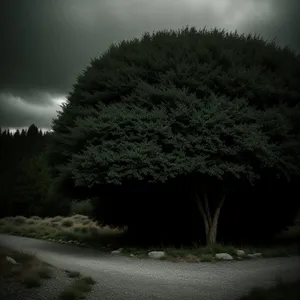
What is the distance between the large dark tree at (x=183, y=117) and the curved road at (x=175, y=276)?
2655 mm

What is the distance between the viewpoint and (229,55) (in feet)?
45.7

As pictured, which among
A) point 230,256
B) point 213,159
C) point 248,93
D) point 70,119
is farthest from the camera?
point 70,119

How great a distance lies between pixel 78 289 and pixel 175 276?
2837mm

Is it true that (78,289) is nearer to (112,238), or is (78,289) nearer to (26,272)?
(26,272)

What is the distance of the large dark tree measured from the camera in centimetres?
1238

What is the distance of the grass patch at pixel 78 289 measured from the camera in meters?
6.15

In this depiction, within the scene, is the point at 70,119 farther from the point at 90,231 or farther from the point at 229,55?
the point at 90,231

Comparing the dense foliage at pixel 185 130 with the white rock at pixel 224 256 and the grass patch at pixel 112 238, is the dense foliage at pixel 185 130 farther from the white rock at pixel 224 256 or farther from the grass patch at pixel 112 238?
the white rock at pixel 224 256

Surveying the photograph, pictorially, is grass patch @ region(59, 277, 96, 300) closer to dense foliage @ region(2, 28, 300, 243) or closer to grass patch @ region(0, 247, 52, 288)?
grass patch @ region(0, 247, 52, 288)

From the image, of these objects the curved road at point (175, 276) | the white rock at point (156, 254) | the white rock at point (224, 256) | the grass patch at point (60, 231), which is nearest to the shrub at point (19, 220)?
the grass patch at point (60, 231)

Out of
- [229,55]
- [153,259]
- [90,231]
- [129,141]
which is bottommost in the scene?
[153,259]

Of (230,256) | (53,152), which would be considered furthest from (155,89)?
(230,256)

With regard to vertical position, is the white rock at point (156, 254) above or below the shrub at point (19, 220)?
below

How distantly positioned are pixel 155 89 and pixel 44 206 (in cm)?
1954
